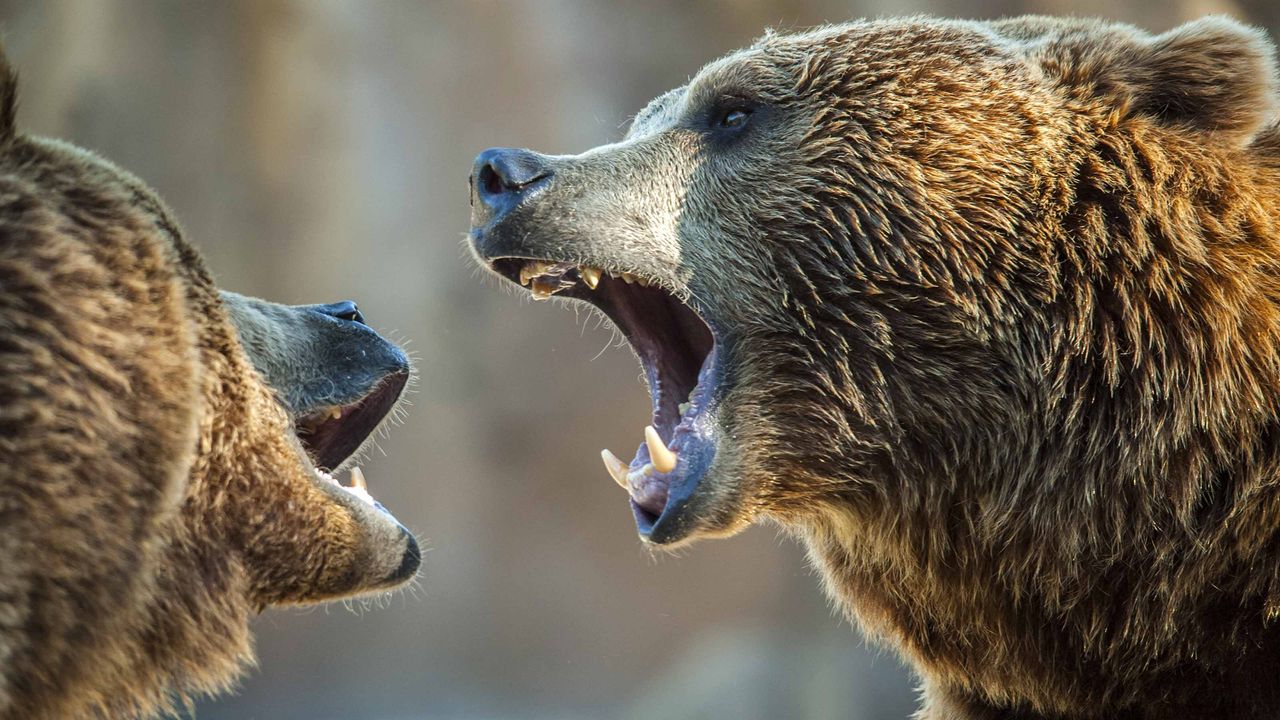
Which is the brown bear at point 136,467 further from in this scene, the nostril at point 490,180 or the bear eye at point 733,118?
the bear eye at point 733,118

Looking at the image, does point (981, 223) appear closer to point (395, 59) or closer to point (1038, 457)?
point (1038, 457)

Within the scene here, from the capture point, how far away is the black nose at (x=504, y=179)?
268cm

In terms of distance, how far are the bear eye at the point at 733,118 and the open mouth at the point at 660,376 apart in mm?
400

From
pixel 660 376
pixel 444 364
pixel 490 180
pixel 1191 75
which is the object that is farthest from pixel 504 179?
pixel 444 364

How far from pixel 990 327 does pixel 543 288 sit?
40.2 inches

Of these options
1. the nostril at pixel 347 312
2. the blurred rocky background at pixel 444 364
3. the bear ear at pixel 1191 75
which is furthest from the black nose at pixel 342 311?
the blurred rocky background at pixel 444 364

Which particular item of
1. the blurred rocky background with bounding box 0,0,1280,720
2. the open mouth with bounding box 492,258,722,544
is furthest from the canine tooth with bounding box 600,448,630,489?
the blurred rocky background with bounding box 0,0,1280,720

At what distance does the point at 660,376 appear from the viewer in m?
2.96

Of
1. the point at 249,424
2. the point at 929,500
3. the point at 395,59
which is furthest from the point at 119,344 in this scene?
the point at 395,59

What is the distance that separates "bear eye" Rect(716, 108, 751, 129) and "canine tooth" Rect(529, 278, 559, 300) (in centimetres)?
53

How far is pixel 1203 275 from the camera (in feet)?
7.72

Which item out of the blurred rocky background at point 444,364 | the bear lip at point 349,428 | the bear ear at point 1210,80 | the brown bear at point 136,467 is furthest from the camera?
the blurred rocky background at point 444,364

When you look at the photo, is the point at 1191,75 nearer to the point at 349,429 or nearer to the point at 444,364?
the point at 349,429

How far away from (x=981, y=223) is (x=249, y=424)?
1455 millimetres
